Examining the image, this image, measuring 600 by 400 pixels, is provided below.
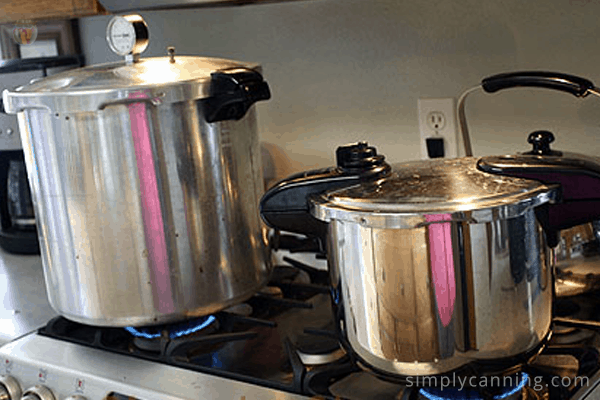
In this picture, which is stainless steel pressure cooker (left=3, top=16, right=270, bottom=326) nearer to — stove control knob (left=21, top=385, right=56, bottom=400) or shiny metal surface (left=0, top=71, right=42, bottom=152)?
stove control knob (left=21, top=385, right=56, bottom=400)

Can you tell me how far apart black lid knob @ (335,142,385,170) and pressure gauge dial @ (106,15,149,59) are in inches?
13.6

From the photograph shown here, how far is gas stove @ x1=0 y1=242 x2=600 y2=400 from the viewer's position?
0.83 metres

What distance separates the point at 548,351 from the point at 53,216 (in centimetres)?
61

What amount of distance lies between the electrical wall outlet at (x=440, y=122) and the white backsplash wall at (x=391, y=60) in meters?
0.01

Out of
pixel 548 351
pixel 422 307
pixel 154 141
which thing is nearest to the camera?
pixel 422 307

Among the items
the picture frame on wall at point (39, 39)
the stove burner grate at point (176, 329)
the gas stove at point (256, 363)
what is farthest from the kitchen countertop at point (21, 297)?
the picture frame on wall at point (39, 39)

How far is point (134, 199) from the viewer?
1.00 meters

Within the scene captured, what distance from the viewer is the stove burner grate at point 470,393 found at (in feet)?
2.64

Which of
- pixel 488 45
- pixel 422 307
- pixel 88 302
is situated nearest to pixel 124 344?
pixel 88 302

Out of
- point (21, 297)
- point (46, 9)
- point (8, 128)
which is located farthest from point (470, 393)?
point (8, 128)

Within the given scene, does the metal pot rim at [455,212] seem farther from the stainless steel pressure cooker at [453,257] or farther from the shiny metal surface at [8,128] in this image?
the shiny metal surface at [8,128]

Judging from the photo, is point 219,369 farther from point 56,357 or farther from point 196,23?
point 196,23

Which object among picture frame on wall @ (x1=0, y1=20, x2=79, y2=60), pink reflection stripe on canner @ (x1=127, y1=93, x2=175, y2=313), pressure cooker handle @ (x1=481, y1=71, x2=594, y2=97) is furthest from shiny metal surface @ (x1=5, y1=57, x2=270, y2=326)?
picture frame on wall @ (x1=0, y1=20, x2=79, y2=60)

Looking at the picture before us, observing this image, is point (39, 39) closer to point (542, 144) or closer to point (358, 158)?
point (358, 158)
